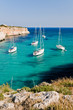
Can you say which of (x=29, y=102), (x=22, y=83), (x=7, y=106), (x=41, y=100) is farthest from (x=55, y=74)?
(x=7, y=106)

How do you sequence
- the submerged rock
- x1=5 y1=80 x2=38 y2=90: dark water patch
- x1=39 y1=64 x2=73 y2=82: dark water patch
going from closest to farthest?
the submerged rock → x1=5 y1=80 x2=38 y2=90: dark water patch → x1=39 y1=64 x2=73 y2=82: dark water patch

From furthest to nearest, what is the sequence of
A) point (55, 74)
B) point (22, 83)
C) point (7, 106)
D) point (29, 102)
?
point (55, 74), point (22, 83), point (29, 102), point (7, 106)

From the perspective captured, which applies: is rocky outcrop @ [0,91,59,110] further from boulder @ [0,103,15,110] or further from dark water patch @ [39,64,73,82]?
dark water patch @ [39,64,73,82]

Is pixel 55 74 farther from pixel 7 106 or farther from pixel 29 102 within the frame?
pixel 7 106

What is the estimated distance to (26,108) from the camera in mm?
4969

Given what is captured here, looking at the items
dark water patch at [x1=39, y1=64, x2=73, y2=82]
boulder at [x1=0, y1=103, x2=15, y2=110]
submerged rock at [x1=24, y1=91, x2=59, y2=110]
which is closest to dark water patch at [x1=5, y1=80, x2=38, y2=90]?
dark water patch at [x1=39, y1=64, x2=73, y2=82]

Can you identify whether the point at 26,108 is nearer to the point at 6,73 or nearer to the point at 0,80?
the point at 0,80

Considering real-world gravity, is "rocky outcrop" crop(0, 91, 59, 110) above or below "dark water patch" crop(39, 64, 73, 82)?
above

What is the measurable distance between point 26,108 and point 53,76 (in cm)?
1782

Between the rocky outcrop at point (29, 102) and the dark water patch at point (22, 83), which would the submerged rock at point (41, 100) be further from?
the dark water patch at point (22, 83)

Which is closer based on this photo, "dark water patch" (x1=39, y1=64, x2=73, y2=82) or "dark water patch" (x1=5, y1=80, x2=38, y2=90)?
"dark water patch" (x1=5, y1=80, x2=38, y2=90)

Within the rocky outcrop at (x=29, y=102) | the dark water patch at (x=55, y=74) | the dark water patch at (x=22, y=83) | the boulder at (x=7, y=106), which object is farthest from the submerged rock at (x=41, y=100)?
the dark water patch at (x=55, y=74)

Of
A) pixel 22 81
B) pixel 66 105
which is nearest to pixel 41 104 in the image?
pixel 66 105

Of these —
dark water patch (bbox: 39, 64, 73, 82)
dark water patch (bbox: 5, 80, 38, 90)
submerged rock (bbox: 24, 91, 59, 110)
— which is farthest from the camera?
dark water patch (bbox: 39, 64, 73, 82)
